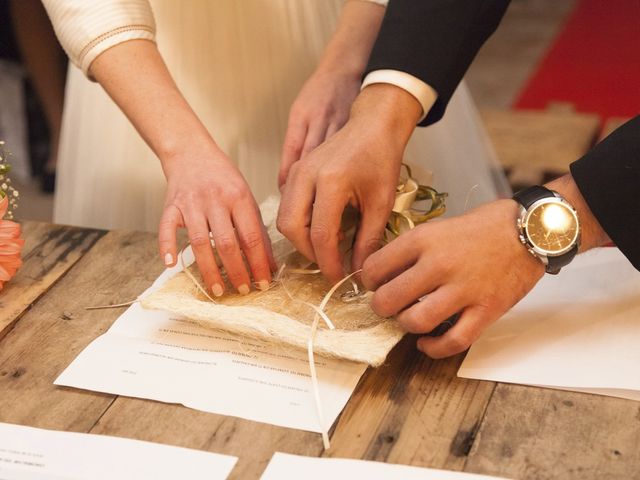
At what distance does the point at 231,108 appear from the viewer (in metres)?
1.60

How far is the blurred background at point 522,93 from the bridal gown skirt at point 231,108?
3.14ft

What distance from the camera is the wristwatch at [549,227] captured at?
A: 93 cm

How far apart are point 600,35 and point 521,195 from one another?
3.30 metres

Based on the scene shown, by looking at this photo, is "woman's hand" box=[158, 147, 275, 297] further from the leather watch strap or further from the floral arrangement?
the leather watch strap

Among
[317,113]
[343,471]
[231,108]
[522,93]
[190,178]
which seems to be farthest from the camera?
[522,93]

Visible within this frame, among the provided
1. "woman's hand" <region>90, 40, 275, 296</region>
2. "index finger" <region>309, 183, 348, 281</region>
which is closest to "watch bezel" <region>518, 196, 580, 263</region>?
"index finger" <region>309, 183, 348, 281</region>

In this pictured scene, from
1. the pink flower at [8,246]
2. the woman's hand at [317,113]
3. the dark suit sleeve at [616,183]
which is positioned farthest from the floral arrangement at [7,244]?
the dark suit sleeve at [616,183]

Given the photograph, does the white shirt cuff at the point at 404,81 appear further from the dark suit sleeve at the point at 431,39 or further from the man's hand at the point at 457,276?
the man's hand at the point at 457,276

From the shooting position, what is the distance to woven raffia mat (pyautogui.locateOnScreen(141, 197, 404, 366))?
92 cm

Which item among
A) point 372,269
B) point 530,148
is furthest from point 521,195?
point 530,148

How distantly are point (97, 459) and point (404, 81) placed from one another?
647 millimetres

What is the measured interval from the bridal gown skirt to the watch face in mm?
599

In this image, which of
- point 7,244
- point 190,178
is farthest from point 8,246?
point 190,178

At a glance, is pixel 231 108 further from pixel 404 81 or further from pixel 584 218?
pixel 584 218
